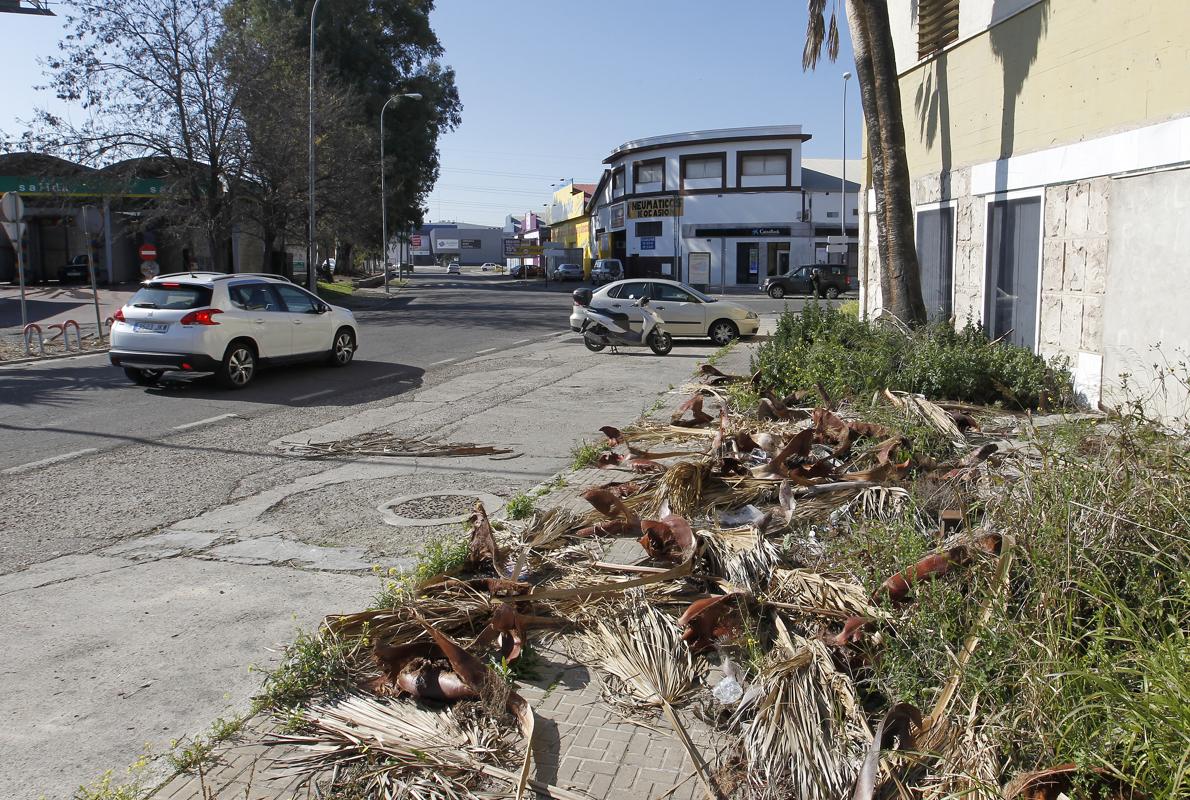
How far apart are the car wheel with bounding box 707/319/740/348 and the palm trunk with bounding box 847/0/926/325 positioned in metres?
8.27

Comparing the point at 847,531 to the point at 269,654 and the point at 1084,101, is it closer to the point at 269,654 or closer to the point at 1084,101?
the point at 269,654

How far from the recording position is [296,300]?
15.4 metres

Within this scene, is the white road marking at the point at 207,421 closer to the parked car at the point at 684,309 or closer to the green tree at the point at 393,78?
the parked car at the point at 684,309

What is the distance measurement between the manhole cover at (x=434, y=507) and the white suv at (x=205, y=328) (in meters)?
7.17

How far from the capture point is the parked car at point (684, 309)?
21.7 metres

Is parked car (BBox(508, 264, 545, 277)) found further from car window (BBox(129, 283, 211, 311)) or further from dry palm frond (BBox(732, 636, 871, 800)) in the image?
dry palm frond (BBox(732, 636, 871, 800))

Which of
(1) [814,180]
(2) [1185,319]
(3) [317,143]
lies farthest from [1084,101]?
(1) [814,180]

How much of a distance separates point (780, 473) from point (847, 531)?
0.92 metres

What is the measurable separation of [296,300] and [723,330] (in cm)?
1015

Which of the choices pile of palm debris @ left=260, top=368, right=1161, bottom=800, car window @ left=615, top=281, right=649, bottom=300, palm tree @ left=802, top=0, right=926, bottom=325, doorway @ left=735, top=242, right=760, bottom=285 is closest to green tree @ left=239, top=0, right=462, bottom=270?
doorway @ left=735, top=242, right=760, bottom=285

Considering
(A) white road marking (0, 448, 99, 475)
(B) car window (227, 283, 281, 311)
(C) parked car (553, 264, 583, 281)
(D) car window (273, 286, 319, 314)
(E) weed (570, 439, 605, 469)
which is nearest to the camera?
(E) weed (570, 439, 605, 469)

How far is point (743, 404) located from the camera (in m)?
9.60

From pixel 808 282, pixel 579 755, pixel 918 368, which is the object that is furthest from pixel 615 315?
pixel 808 282

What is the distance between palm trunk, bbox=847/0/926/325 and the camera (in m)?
13.1
